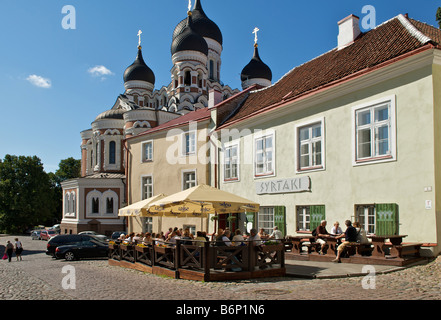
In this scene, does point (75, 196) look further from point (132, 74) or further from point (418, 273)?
point (418, 273)

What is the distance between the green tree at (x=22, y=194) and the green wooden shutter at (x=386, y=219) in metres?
55.0

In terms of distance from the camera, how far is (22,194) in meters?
59.7

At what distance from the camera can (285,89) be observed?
2091cm

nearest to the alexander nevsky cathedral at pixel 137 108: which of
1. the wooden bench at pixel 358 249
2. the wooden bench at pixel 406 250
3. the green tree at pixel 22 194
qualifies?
the green tree at pixel 22 194

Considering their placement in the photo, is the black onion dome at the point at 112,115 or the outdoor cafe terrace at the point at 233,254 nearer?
the outdoor cafe terrace at the point at 233,254

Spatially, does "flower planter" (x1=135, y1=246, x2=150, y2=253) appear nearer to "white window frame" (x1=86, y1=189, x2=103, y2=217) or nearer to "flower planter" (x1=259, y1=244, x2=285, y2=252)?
"flower planter" (x1=259, y1=244, x2=285, y2=252)

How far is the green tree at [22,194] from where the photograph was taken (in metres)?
59.1

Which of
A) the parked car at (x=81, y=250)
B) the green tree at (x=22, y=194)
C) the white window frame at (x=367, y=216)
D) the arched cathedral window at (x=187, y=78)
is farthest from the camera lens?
the green tree at (x=22, y=194)

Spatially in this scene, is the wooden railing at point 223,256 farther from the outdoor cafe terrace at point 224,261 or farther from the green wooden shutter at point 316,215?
the green wooden shutter at point 316,215

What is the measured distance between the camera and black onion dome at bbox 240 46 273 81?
5750 centimetres

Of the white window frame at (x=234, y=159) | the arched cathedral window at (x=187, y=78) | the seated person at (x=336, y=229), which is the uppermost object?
the arched cathedral window at (x=187, y=78)
